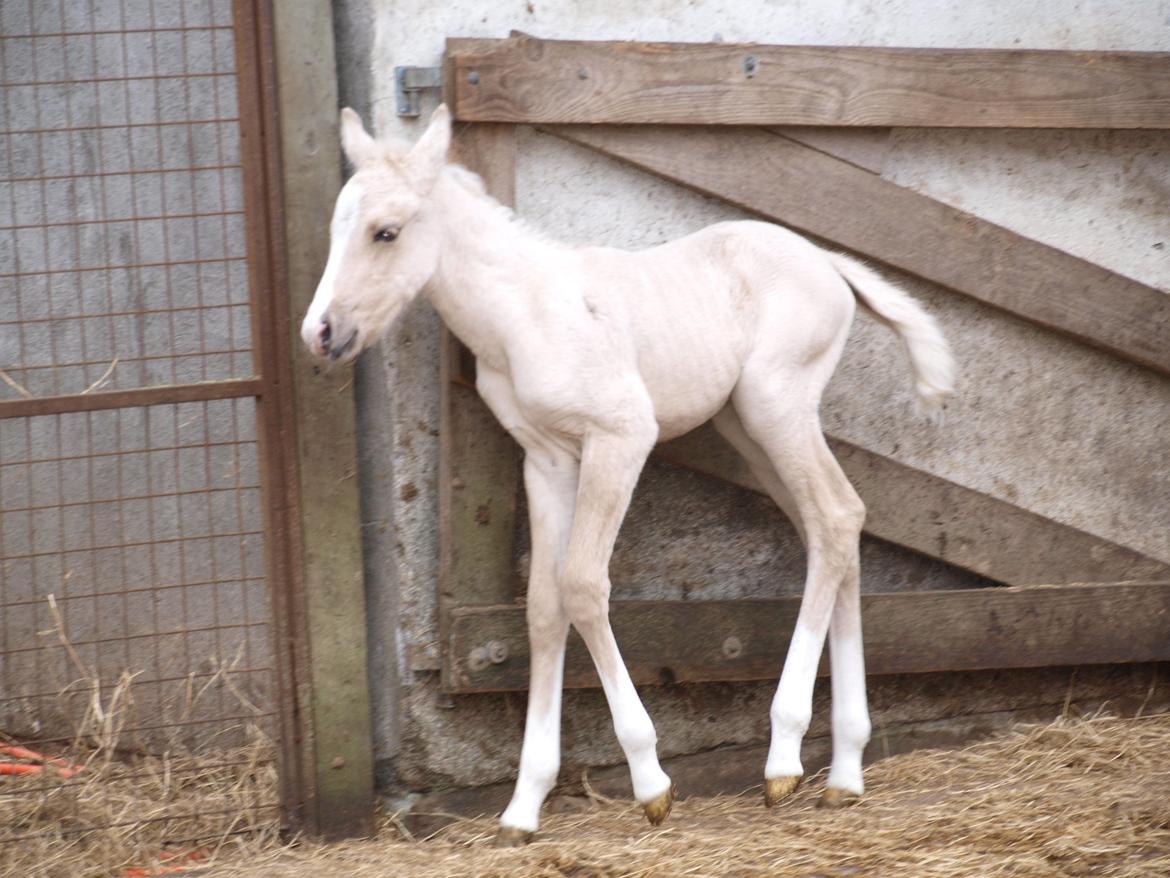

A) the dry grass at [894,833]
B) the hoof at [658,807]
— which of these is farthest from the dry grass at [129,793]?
the hoof at [658,807]

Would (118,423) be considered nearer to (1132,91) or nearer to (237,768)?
(237,768)

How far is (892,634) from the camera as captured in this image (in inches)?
149

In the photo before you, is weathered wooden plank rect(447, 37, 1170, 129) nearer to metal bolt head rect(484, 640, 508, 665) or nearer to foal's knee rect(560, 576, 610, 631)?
foal's knee rect(560, 576, 610, 631)

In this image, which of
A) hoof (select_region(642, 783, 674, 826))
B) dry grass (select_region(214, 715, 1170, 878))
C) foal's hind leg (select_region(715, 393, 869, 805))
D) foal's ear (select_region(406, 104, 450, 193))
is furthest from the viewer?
foal's hind leg (select_region(715, 393, 869, 805))

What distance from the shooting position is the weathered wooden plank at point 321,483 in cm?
344

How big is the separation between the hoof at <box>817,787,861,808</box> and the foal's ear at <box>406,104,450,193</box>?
1.94 m

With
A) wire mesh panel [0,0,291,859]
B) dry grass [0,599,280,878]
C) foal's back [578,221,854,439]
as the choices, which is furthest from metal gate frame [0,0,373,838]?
foal's back [578,221,854,439]

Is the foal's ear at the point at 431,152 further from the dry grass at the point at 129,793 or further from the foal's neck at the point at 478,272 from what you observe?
the dry grass at the point at 129,793

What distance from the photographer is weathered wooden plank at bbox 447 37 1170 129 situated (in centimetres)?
347

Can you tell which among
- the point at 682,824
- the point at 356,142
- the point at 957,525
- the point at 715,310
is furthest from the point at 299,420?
the point at 957,525

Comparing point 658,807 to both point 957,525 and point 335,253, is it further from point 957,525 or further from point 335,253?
point 335,253

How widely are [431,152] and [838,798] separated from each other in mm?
2032

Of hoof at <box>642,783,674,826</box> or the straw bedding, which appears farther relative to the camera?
hoof at <box>642,783,674,826</box>

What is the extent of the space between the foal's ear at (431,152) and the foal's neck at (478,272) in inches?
2.1
